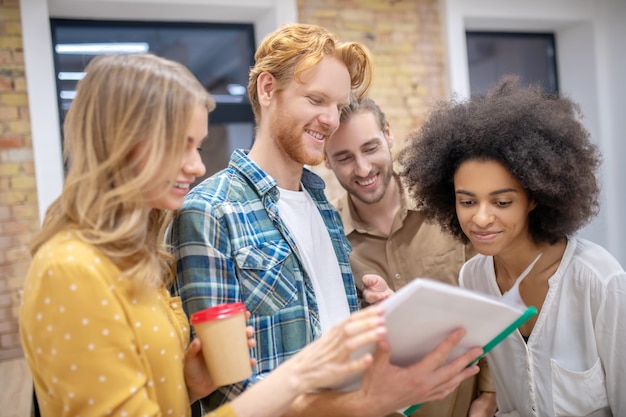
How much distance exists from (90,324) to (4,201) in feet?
9.57

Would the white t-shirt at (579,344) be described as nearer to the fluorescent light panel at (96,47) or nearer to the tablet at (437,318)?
the tablet at (437,318)

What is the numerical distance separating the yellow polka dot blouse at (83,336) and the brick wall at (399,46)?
3513 millimetres

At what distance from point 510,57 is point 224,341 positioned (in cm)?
510

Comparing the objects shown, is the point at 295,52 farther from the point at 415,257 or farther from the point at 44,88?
the point at 44,88

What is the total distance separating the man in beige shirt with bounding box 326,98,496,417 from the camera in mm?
2213

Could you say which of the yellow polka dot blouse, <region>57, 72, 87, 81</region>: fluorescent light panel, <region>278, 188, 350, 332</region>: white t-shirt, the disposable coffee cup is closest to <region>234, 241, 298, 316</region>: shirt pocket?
<region>278, 188, 350, 332</region>: white t-shirt

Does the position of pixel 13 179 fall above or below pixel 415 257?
above

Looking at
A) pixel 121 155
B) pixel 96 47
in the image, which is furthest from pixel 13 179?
pixel 121 155

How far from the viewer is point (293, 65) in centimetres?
177

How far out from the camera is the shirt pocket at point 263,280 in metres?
1.53

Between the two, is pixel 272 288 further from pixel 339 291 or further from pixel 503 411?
pixel 503 411

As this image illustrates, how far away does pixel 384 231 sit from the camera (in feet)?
7.77

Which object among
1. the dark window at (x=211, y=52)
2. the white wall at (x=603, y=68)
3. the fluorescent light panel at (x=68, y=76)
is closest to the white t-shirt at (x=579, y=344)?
the dark window at (x=211, y=52)

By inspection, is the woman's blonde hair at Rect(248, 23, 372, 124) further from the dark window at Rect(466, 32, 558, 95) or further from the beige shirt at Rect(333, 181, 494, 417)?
the dark window at Rect(466, 32, 558, 95)
